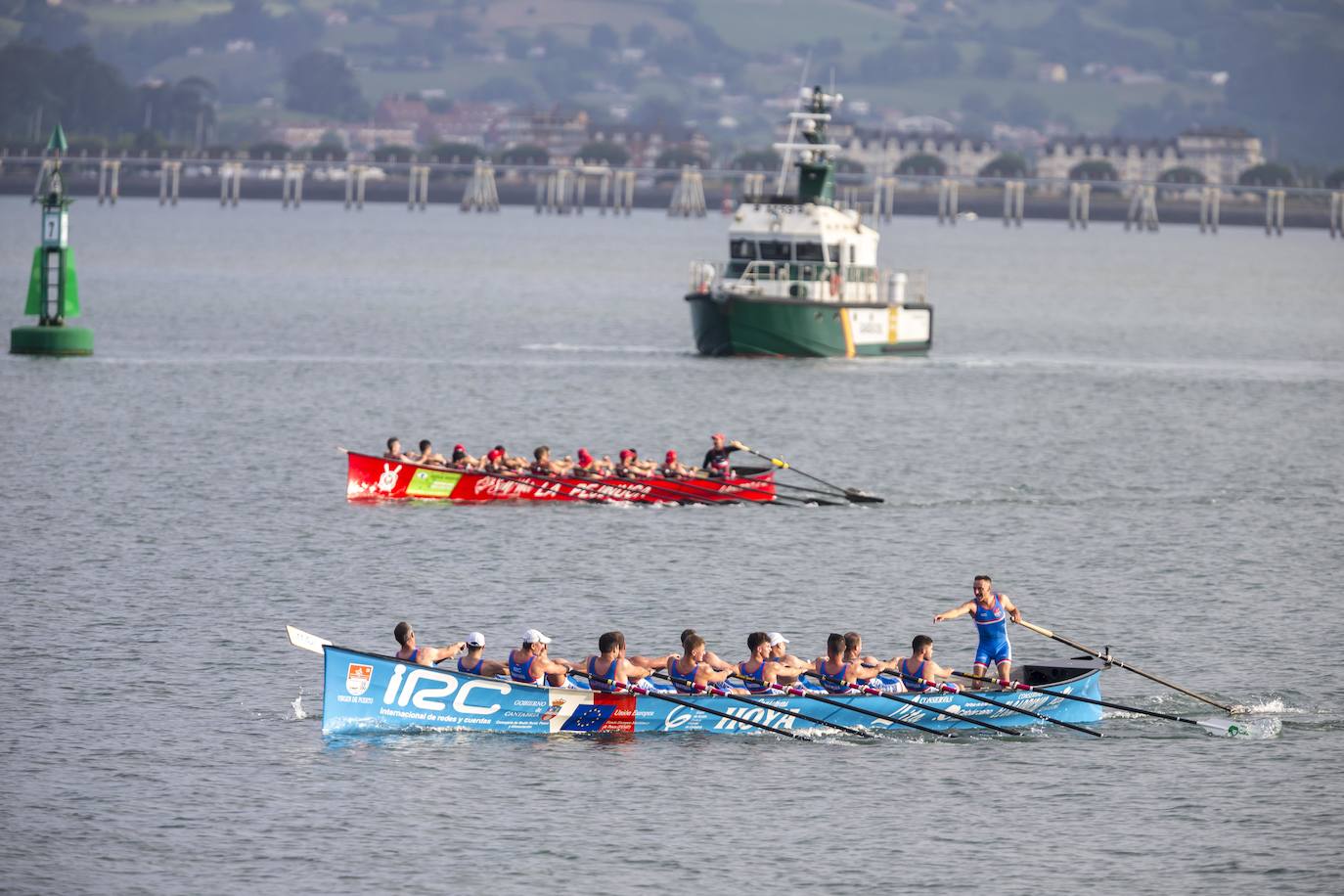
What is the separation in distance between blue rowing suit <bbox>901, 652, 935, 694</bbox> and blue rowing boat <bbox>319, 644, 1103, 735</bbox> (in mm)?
111

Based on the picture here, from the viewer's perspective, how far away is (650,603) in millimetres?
40469

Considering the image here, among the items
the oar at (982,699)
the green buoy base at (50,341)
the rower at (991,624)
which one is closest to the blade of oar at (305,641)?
the oar at (982,699)

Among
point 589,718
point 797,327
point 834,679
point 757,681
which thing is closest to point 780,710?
point 757,681

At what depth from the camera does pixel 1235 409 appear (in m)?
78.1

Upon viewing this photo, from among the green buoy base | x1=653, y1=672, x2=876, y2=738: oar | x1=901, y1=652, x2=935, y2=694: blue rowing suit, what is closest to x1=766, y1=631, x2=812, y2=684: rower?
x1=653, y1=672, x2=876, y2=738: oar

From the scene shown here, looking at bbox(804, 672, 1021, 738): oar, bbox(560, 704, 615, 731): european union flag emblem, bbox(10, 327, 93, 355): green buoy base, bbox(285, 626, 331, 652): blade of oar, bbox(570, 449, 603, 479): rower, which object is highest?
bbox(10, 327, 93, 355): green buoy base

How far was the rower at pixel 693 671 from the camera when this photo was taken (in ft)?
98.6

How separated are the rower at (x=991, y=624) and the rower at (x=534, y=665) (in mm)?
6020

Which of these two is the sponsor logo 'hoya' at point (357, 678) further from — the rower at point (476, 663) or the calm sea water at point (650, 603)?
the rower at point (476, 663)

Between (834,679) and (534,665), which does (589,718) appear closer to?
(534,665)

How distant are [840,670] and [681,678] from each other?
236 cm

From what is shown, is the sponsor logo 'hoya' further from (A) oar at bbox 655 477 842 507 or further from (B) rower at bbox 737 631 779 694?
(A) oar at bbox 655 477 842 507

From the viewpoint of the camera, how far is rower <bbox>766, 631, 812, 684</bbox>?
30.5m

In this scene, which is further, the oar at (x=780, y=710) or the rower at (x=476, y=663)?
the oar at (x=780, y=710)
